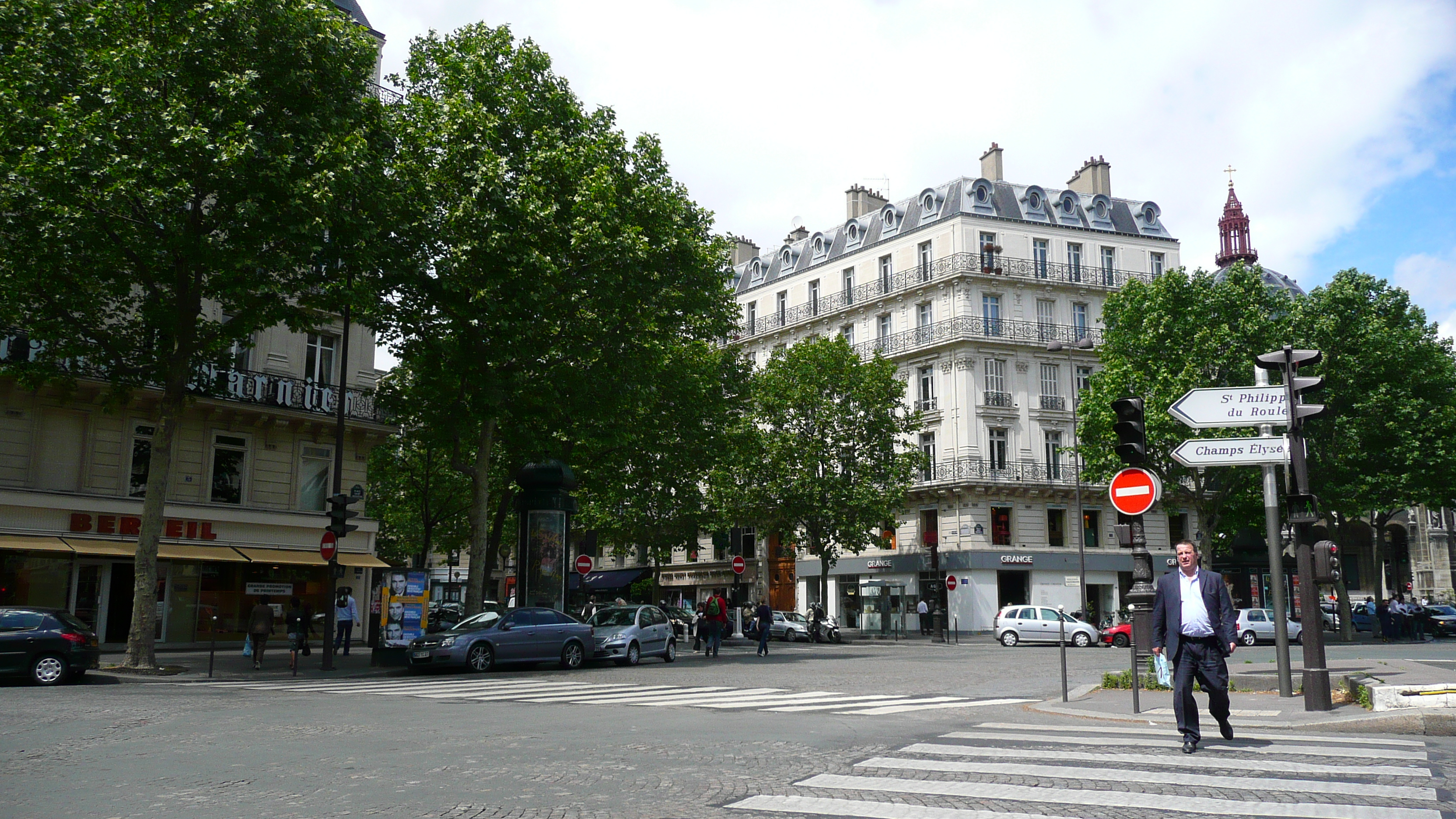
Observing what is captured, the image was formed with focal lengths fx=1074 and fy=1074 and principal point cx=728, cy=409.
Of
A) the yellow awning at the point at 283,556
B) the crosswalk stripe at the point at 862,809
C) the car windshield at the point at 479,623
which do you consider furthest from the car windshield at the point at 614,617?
the crosswalk stripe at the point at 862,809

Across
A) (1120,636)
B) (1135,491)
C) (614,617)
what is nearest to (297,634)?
(614,617)

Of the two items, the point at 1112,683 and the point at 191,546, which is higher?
the point at 191,546

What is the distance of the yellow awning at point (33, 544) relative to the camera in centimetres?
2378

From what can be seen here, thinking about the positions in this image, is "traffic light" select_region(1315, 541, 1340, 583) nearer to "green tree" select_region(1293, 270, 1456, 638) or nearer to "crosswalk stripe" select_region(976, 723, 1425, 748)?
"crosswalk stripe" select_region(976, 723, 1425, 748)

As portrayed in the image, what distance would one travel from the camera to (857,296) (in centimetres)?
5231

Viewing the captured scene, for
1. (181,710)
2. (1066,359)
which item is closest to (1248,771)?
(181,710)

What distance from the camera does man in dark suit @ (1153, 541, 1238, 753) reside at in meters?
8.44

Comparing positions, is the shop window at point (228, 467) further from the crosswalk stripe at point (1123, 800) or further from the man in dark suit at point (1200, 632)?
the man in dark suit at point (1200, 632)

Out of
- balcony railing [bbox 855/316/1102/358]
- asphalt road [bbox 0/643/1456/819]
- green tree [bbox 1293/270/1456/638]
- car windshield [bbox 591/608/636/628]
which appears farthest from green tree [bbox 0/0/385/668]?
green tree [bbox 1293/270/1456/638]

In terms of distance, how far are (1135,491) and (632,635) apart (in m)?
14.7

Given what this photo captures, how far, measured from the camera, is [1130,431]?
481 inches

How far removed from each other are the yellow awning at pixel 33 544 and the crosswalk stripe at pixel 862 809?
23.5 meters

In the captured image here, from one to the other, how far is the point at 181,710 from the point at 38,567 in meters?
15.9

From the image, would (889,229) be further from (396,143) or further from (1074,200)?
(396,143)
